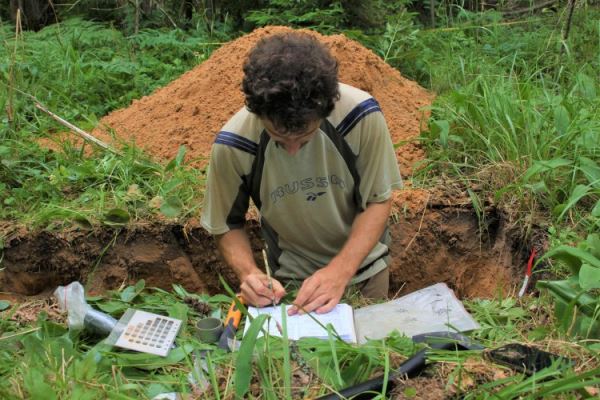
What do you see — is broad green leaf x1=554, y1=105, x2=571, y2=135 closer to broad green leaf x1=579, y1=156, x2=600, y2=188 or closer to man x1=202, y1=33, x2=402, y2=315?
broad green leaf x1=579, y1=156, x2=600, y2=188

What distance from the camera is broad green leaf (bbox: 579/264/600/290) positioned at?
1947mm

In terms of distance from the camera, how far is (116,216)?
3.26m

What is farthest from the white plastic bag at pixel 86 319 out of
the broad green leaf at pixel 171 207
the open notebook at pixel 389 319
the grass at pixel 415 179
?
the broad green leaf at pixel 171 207

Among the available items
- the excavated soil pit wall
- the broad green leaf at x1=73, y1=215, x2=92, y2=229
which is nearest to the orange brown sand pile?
the excavated soil pit wall

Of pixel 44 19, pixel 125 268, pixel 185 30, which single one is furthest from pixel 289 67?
pixel 44 19

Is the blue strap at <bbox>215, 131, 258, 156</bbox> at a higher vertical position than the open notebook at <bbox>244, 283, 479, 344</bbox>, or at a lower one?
higher

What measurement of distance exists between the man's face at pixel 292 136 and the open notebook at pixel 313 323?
56 cm

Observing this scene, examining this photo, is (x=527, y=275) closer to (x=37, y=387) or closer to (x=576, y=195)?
(x=576, y=195)

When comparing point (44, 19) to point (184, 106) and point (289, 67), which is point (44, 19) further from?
point (289, 67)

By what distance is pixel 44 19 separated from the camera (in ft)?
24.6

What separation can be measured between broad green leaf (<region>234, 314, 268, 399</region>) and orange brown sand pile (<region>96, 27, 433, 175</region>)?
2.07 metres

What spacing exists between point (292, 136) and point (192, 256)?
5.19 ft

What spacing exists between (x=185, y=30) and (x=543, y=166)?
422 centimetres

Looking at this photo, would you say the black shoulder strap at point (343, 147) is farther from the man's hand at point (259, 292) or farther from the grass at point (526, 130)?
the grass at point (526, 130)
